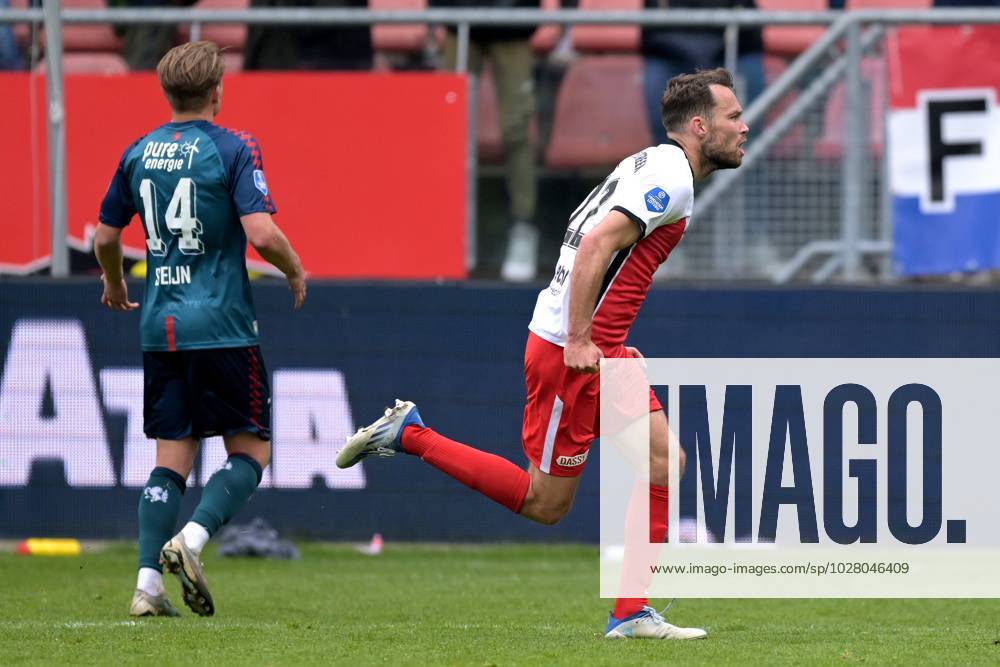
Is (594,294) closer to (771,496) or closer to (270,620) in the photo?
(270,620)

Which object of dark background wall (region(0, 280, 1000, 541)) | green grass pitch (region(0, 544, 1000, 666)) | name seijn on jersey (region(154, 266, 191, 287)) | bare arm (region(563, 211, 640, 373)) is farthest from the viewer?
dark background wall (region(0, 280, 1000, 541))

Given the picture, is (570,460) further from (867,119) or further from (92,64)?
(92,64)

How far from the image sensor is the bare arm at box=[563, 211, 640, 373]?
5445 millimetres

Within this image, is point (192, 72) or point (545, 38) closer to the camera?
point (192, 72)

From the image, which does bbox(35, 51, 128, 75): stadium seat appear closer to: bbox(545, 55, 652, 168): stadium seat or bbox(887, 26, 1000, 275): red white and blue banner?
bbox(545, 55, 652, 168): stadium seat

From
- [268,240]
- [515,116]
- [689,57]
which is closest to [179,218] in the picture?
[268,240]

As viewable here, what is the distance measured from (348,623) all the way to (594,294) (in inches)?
72.2

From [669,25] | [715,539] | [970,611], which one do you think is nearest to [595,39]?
[669,25]

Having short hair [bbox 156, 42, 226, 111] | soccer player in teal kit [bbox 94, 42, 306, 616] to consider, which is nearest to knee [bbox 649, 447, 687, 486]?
soccer player in teal kit [bbox 94, 42, 306, 616]

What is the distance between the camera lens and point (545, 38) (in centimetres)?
959

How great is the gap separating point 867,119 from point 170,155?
4.63 meters

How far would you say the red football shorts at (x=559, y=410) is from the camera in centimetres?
577

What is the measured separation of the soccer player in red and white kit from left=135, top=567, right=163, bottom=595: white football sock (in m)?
1.29

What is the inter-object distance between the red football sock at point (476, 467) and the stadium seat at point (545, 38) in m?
4.13
